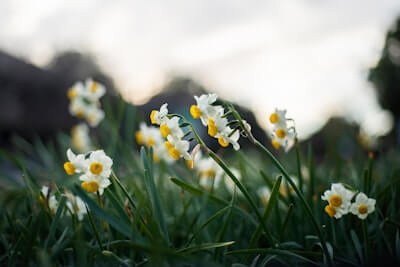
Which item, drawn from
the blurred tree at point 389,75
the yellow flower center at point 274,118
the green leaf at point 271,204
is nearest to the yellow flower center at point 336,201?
the green leaf at point 271,204

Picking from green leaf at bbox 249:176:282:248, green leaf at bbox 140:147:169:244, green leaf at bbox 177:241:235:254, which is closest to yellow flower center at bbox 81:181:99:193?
green leaf at bbox 140:147:169:244

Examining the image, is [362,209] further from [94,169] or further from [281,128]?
[94,169]

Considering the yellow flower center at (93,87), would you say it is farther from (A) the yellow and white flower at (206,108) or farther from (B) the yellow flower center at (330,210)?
(B) the yellow flower center at (330,210)

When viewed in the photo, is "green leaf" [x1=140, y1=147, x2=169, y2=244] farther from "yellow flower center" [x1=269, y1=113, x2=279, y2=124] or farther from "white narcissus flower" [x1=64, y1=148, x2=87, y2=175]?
"yellow flower center" [x1=269, y1=113, x2=279, y2=124]

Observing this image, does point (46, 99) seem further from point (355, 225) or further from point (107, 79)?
point (355, 225)

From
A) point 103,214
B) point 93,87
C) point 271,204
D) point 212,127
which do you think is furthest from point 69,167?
point 93,87

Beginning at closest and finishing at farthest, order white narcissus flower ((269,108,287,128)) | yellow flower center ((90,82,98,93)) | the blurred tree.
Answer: white narcissus flower ((269,108,287,128)) → yellow flower center ((90,82,98,93)) → the blurred tree

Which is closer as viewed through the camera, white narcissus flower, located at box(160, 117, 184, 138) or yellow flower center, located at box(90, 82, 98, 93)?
white narcissus flower, located at box(160, 117, 184, 138)
